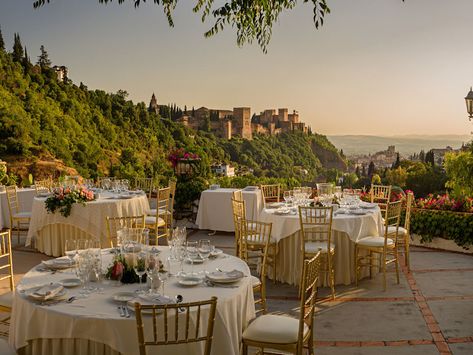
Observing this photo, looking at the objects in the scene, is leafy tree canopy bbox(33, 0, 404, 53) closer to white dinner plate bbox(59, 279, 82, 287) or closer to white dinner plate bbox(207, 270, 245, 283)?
white dinner plate bbox(207, 270, 245, 283)

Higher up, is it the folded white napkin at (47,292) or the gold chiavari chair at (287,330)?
the folded white napkin at (47,292)

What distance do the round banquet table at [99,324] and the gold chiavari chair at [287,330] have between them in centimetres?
9

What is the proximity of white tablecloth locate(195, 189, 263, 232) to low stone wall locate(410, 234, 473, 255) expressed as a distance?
2755 millimetres

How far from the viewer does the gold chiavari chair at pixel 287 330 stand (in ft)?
9.83

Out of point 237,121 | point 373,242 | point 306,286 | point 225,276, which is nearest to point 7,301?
point 225,276

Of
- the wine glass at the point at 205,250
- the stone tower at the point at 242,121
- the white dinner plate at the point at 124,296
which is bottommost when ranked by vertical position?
the white dinner plate at the point at 124,296

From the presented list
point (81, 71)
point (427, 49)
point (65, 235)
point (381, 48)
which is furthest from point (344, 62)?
point (81, 71)

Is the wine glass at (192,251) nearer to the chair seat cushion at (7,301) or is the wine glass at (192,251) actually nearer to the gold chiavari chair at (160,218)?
the chair seat cushion at (7,301)

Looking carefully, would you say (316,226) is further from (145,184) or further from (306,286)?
(145,184)

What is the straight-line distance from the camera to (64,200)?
713cm

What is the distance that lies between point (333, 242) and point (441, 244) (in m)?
2.84

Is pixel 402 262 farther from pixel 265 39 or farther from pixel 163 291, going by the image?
pixel 163 291

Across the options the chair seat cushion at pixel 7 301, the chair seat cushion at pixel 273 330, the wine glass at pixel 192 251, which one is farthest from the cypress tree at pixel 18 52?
the chair seat cushion at pixel 273 330

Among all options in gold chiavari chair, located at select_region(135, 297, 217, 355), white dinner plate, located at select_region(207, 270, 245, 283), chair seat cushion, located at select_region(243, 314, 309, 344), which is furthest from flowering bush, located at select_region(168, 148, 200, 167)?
gold chiavari chair, located at select_region(135, 297, 217, 355)
